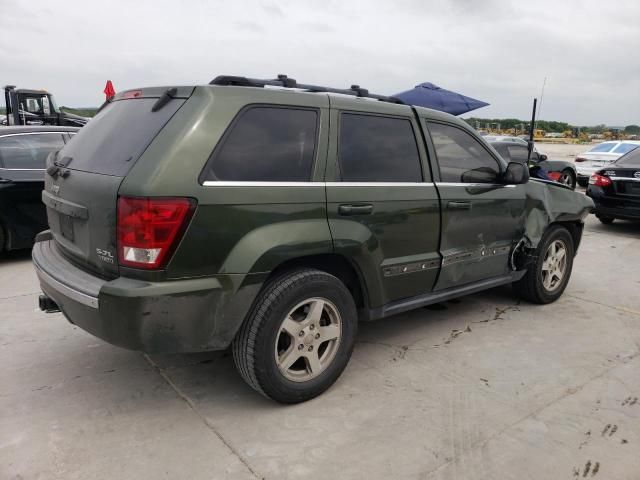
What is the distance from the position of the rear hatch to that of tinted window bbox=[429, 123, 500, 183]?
1.84 metres

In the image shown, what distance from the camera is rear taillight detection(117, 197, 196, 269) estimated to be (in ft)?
7.93

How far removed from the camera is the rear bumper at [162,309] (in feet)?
8.02

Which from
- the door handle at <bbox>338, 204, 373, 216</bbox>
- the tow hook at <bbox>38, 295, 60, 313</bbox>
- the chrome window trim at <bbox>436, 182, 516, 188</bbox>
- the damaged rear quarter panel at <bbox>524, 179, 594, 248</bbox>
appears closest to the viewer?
the door handle at <bbox>338, 204, 373, 216</bbox>

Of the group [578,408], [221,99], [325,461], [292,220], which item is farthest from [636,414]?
[221,99]

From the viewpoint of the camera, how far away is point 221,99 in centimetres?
269

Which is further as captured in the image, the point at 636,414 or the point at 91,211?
the point at 636,414

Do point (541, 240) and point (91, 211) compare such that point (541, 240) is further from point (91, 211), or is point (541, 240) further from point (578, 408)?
point (91, 211)

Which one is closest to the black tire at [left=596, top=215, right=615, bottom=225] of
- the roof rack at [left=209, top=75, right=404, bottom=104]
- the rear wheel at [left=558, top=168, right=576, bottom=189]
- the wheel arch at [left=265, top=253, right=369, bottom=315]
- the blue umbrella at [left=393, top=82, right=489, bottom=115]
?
the blue umbrella at [left=393, top=82, right=489, bottom=115]

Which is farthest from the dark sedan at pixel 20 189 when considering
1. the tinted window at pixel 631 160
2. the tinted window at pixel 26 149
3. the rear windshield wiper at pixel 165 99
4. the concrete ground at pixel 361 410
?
the tinted window at pixel 631 160

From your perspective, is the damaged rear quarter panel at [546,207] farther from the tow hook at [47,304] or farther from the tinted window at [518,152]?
the tinted window at [518,152]

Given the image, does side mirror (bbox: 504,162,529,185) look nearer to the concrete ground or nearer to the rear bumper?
the concrete ground

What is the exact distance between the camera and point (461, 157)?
3.90 metres

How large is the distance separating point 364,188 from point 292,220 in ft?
1.90

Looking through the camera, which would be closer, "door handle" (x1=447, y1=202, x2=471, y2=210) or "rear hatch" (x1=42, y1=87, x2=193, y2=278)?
"rear hatch" (x1=42, y1=87, x2=193, y2=278)
